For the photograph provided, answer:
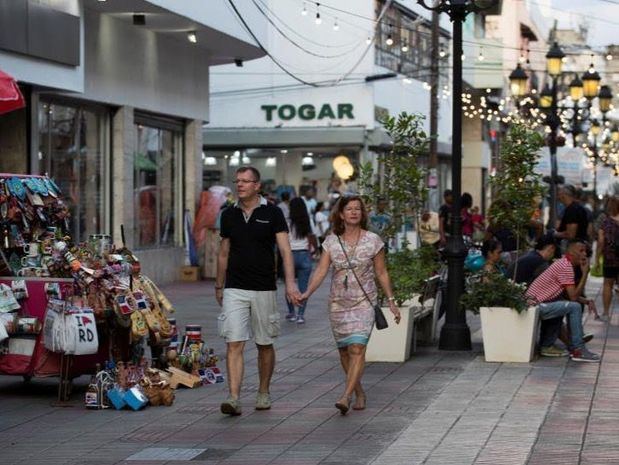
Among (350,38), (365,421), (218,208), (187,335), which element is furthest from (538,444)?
(350,38)

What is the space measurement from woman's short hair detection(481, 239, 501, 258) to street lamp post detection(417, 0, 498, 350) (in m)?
1.54

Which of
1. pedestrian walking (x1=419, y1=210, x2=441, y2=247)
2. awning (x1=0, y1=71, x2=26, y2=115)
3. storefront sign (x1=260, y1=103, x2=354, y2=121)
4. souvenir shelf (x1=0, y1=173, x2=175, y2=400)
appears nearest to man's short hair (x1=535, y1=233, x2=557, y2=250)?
souvenir shelf (x1=0, y1=173, x2=175, y2=400)

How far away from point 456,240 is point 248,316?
520 centimetres

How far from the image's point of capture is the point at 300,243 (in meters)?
19.5

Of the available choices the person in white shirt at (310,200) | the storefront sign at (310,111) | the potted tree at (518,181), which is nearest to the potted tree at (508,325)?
the potted tree at (518,181)

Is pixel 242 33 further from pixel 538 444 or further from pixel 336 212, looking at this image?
pixel 538 444

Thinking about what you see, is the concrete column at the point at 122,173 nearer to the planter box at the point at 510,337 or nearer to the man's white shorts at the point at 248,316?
the planter box at the point at 510,337

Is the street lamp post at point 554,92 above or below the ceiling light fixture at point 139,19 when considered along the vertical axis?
below

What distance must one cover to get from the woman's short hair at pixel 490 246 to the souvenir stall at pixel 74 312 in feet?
19.0

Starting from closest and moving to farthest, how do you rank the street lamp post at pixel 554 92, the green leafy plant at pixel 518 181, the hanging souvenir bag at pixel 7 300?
the hanging souvenir bag at pixel 7 300 < the green leafy plant at pixel 518 181 < the street lamp post at pixel 554 92

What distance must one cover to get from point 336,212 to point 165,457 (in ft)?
9.79

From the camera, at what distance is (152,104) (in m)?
26.6

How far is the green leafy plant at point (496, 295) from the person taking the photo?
14.7 metres

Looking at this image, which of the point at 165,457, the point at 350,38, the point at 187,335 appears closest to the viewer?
the point at 165,457
